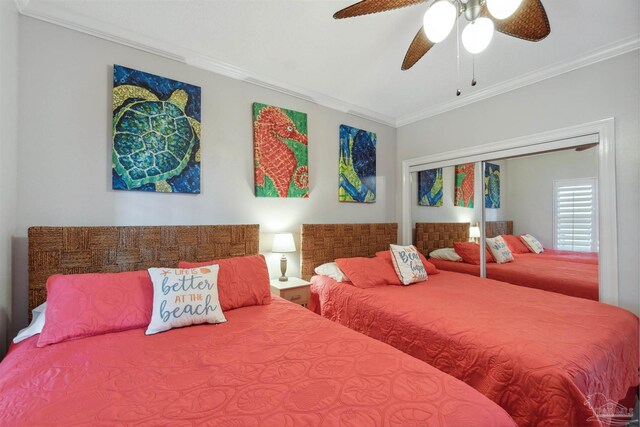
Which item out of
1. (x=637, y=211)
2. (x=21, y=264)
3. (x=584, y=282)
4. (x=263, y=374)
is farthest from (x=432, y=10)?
(x=21, y=264)

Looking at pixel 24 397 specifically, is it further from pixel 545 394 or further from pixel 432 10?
pixel 432 10

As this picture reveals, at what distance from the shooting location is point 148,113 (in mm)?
2070

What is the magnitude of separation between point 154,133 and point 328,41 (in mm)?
1459

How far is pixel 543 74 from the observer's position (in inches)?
97.3

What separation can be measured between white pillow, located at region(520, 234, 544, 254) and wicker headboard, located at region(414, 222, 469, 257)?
0.51 metres

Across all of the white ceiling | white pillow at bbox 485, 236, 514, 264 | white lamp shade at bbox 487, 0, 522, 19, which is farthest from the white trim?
white lamp shade at bbox 487, 0, 522, 19

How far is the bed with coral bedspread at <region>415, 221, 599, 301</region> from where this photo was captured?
7.45ft

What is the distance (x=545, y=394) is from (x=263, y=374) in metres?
1.17

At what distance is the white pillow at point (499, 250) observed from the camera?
2817 mm

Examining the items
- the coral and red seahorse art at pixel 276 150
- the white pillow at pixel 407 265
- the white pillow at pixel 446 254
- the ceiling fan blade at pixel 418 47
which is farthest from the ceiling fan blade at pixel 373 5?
the white pillow at pixel 446 254

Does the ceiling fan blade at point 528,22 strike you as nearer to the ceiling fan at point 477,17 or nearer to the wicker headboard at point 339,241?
the ceiling fan at point 477,17

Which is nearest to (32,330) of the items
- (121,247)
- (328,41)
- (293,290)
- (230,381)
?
(121,247)

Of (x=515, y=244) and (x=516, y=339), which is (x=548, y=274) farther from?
(x=516, y=339)

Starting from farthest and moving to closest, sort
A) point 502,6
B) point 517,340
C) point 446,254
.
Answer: point 446,254
point 517,340
point 502,6
